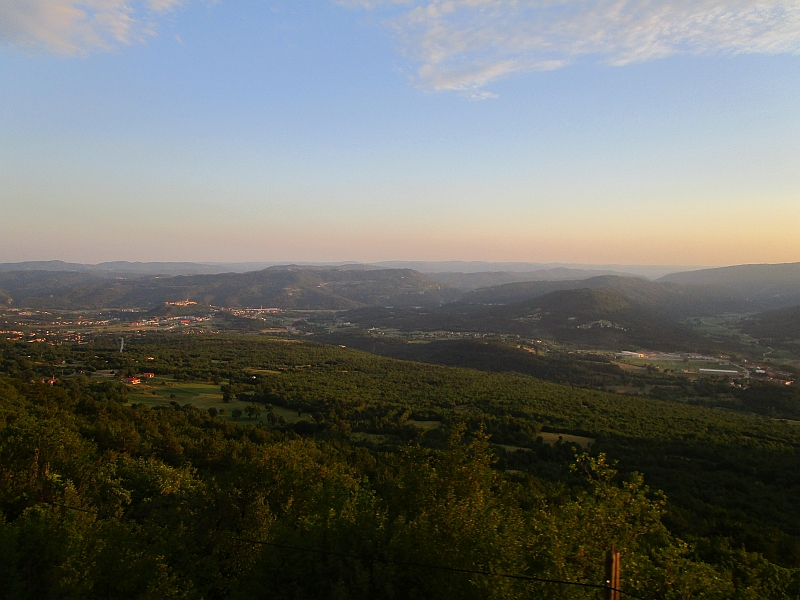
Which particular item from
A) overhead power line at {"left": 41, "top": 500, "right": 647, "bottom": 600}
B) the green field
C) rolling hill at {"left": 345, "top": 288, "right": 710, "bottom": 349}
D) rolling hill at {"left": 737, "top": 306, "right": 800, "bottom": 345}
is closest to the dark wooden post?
overhead power line at {"left": 41, "top": 500, "right": 647, "bottom": 600}

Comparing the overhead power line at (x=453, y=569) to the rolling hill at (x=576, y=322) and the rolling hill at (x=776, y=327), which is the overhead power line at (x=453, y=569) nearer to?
the rolling hill at (x=576, y=322)

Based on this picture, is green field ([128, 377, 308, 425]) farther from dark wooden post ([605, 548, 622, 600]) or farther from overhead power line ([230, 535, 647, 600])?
dark wooden post ([605, 548, 622, 600])

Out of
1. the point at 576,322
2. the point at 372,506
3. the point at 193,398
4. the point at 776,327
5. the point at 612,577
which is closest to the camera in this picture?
the point at 612,577

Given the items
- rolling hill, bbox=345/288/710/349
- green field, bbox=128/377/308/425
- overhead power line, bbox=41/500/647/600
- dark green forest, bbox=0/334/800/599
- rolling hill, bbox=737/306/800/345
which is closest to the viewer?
overhead power line, bbox=41/500/647/600

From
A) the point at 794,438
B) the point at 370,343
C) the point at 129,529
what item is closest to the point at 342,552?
the point at 129,529

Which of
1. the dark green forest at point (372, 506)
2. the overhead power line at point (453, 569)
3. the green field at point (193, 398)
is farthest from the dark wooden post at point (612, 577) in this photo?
the green field at point (193, 398)

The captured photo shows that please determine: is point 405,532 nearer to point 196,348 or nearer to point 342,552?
point 342,552

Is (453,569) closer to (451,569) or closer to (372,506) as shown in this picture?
(451,569)

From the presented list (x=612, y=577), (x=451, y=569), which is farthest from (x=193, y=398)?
(x=612, y=577)
